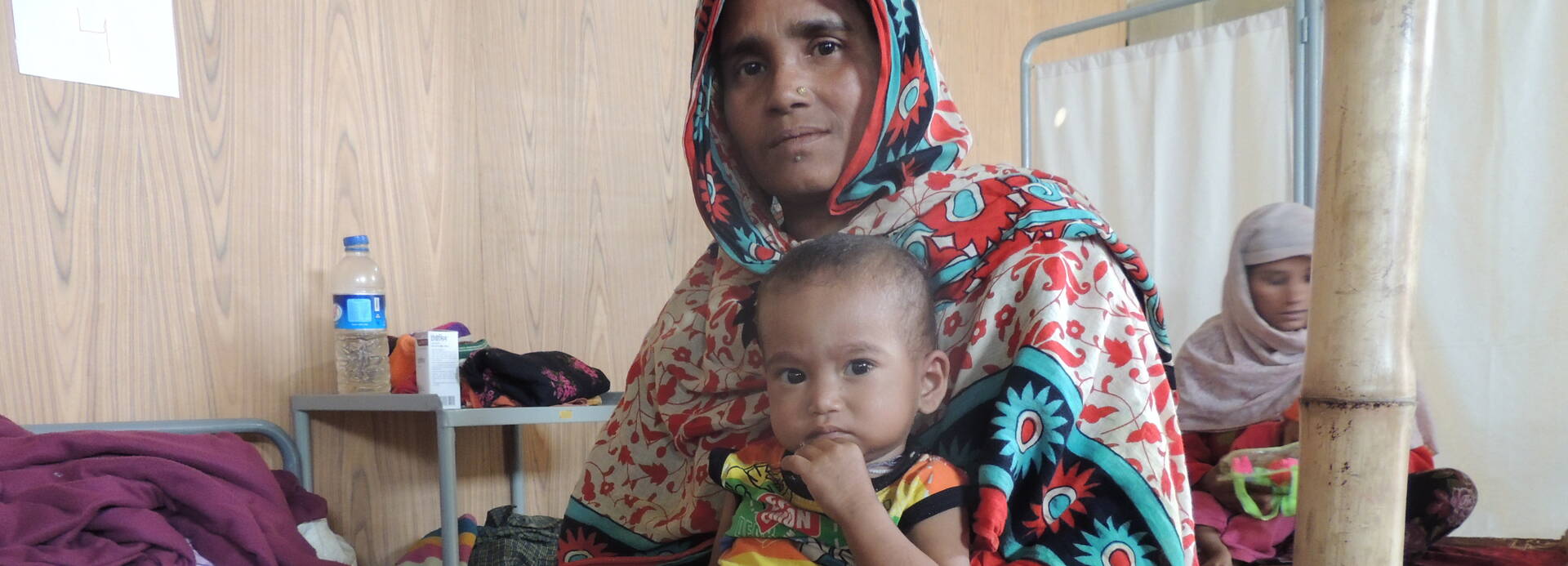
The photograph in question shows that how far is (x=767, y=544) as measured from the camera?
65 cm

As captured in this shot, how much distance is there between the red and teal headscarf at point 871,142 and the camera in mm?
759

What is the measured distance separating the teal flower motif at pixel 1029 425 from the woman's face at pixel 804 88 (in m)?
0.21

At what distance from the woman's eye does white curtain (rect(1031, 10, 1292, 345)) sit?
1.95 meters

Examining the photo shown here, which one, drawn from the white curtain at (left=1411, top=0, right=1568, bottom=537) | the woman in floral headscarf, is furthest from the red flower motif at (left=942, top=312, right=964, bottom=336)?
the white curtain at (left=1411, top=0, right=1568, bottom=537)

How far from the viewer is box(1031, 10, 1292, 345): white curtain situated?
2.36 metres

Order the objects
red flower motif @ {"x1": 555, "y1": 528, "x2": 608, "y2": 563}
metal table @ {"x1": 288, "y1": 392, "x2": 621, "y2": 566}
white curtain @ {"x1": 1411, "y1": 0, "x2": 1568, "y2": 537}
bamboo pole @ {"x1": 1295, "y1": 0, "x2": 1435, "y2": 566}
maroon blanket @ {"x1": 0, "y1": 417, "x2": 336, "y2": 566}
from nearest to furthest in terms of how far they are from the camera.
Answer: bamboo pole @ {"x1": 1295, "y1": 0, "x2": 1435, "y2": 566} → red flower motif @ {"x1": 555, "y1": 528, "x2": 608, "y2": 563} → maroon blanket @ {"x1": 0, "y1": 417, "x2": 336, "y2": 566} → metal table @ {"x1": 288, "y1": 392, "x2": 621, "y2": 566} → white curtain @ {"x1": 1411, "y1": 0, "x2": 1568, "y2": 537}

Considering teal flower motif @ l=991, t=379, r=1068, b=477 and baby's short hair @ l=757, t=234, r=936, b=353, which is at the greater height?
baby's short hair @ l=757, t=234, r=936, b=353

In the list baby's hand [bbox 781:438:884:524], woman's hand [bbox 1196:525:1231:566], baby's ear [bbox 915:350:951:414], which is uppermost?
baby's ear [bbox 915:350:951:414]

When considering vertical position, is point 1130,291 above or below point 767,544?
above

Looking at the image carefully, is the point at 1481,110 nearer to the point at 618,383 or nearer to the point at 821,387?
the point at 618,383

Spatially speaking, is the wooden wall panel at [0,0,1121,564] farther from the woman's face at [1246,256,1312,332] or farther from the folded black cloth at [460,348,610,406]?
the woman's face at [1246,256,1312,332]

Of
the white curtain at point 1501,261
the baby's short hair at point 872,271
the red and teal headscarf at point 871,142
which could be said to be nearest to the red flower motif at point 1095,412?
the baby's short hair at point 872,271

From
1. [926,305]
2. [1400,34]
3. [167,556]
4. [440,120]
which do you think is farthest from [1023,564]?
[440,120]

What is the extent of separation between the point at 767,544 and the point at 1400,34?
428 mm
